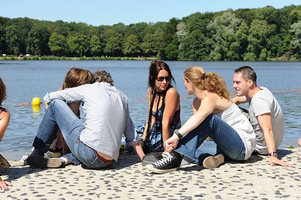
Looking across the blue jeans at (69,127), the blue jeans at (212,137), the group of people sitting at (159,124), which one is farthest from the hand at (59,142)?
the blue jeans at (212,137)

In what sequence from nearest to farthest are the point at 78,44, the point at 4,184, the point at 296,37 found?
1. the point at 4,184
2. the point at 296,37
3. the point at 78,44

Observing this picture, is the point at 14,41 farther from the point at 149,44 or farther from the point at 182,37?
the point at 182,37

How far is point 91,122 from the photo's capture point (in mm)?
4906

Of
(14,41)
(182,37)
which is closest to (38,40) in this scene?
(14,41)

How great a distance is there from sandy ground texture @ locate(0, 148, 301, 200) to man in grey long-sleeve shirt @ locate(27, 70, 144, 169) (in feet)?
0.88


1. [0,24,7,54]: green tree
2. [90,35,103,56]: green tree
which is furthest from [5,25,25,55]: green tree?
[90,35,103,56]: green tree

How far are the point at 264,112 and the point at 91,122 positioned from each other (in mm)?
2018

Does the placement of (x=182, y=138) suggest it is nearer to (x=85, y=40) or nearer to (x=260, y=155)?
(x=260, y=155)

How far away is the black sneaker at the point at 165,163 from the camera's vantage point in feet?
16.5

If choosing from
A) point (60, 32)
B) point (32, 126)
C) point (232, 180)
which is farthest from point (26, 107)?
point (60, 32)

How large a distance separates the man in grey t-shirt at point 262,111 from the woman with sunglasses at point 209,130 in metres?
0.18

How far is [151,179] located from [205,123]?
83 cm

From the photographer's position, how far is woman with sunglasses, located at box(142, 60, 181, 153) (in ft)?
17.7

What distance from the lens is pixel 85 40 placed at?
5212 inches
